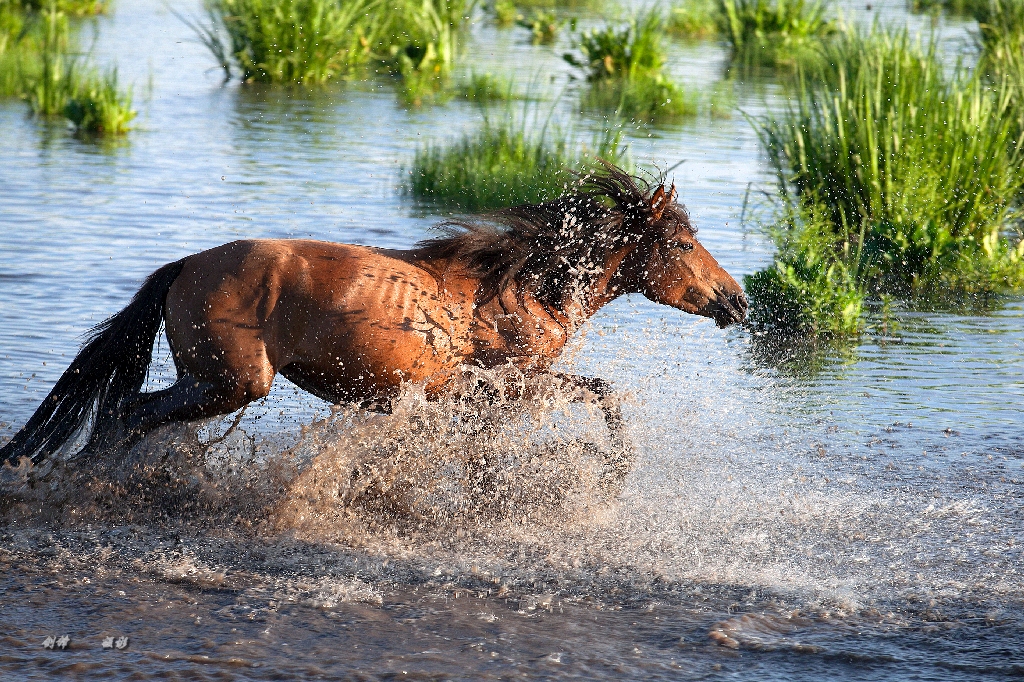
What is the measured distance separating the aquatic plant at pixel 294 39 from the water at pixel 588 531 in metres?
7.33

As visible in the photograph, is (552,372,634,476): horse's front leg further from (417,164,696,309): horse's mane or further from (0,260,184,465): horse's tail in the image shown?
(0,260,184,465): horse's tail

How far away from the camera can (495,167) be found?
35.5 ft

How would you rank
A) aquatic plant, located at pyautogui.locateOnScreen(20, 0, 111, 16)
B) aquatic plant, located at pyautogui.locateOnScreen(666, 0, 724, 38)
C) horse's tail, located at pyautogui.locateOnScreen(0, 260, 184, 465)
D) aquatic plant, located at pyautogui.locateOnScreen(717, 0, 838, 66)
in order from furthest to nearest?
aquatic plant, located at pyautogui.locateOnScreen(666, 0, 724, 38), aquatic plant, located at pyautogui.locateOnScreen(20, 0, 111, 16), aquatic plant, located at pyautogui.locateOnScreen(717, 0, 838, 66), horse's tail, located at pyautogui.locateOnScreen(0, 260, 184, 465)

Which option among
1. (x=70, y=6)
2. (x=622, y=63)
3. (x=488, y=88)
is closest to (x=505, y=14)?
(x=622, y=63)

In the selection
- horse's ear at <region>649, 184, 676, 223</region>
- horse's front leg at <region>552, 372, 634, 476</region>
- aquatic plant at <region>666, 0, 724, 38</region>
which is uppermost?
aquatic plant at <region>666, 0, 724, 38</region>

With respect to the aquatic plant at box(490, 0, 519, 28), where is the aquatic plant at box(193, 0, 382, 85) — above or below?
below

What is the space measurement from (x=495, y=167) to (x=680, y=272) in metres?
5.64

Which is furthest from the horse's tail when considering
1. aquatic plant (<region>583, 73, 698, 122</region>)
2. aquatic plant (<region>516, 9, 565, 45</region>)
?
aquatic plant (<region>516, 9, 565, 45</region>)

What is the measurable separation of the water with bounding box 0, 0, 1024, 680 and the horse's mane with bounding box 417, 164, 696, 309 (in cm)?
38

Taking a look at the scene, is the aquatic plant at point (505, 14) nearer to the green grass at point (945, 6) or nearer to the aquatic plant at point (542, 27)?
the aquatic plant at point (542, 27)

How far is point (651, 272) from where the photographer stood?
532 centimetres

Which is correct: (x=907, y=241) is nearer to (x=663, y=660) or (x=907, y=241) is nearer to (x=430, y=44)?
(x=663, y=660)

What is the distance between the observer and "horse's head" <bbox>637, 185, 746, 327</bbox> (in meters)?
5.27

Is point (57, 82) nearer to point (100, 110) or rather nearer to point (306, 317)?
point (100, 110)
